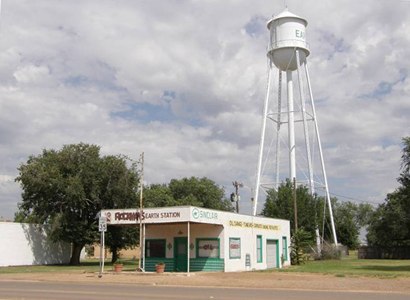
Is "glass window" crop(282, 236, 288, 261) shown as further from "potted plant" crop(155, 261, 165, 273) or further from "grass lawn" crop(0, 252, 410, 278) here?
"potted plant" crop(155, 261, 165, 273)

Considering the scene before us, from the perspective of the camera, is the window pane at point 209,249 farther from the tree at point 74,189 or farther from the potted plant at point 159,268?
the tree at point 74,189

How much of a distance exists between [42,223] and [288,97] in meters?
25.9

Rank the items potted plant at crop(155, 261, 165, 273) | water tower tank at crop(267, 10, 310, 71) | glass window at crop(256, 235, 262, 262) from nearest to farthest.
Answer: potted plant at crop(155, 261, 165, 273) → glass window at crop(256, 235, 262, 262) → water tower tank at crop(267, 10, 310, 71)

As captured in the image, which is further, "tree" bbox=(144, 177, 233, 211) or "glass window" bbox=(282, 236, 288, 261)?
"tree" bbox=(144, 177, 233, 211)

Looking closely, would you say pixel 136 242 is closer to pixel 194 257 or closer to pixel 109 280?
pixel 194 257

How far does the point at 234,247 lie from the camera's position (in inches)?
1574

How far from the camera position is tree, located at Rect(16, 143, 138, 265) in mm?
51062

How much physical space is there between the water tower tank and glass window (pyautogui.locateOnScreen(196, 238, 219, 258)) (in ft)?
76.7

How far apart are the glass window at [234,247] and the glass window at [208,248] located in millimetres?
1282

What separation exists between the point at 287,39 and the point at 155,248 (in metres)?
25.2

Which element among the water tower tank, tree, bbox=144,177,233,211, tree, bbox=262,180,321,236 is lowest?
tree, bbox=262,180,321,236

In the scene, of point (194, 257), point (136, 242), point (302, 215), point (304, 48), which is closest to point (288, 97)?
point (304, 48)

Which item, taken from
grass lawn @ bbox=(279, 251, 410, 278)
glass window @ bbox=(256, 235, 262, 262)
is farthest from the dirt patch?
glass window @ bbox=(256, 235, 262, 262)

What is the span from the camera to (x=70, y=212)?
5197 cm
